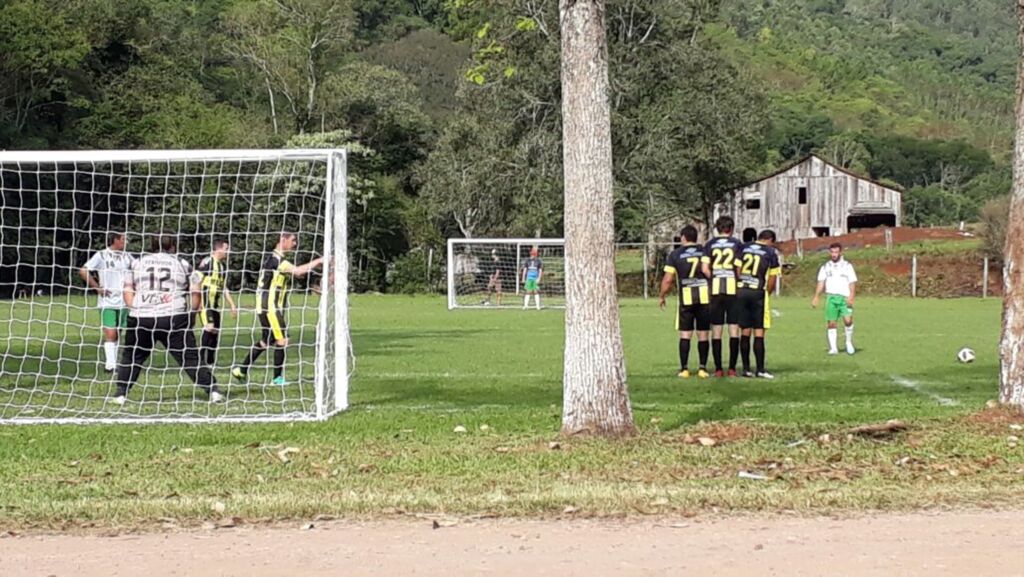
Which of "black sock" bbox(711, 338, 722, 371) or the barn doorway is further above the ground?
the barn doorway

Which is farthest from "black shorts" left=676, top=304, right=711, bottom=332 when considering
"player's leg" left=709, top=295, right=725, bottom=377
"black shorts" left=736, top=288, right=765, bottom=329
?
"black shorts" left=736, top=288, right=765, bottom=329

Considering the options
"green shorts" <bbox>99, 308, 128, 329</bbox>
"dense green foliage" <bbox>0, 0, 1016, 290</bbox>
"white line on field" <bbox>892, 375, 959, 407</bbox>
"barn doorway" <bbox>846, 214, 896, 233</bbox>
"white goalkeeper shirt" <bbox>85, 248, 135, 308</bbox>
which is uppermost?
"dense green foliage" <bbox>0, 0, 1016, 290</bbox>

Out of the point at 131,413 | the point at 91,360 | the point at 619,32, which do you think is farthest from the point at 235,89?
the point at 131,413

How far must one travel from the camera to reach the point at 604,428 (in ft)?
31.8

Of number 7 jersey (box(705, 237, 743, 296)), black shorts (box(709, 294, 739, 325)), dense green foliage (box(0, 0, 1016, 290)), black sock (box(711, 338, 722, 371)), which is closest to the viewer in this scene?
number 7 jersey (box(705, 237, 743, 296))

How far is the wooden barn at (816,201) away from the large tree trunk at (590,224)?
7832 cm

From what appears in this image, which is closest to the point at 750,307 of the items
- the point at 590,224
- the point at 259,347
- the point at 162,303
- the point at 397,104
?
the point at 259,347

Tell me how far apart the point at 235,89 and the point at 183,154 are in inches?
2775

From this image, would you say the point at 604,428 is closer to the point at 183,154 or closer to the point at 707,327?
the point at 183,154

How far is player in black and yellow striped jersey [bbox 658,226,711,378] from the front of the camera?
1534 centimetres

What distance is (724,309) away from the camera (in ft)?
50.1

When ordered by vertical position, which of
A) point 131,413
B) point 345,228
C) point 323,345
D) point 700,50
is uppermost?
point 700,50

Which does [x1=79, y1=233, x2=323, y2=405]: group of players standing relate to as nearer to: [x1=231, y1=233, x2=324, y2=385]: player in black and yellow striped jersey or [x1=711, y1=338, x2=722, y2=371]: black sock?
[x1=231, y1=233, x2=324, y2=385]: player in black and yellow striped jersey

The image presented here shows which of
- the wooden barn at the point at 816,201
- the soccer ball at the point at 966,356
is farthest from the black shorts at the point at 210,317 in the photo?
the wooden barn at the point at 816,201
